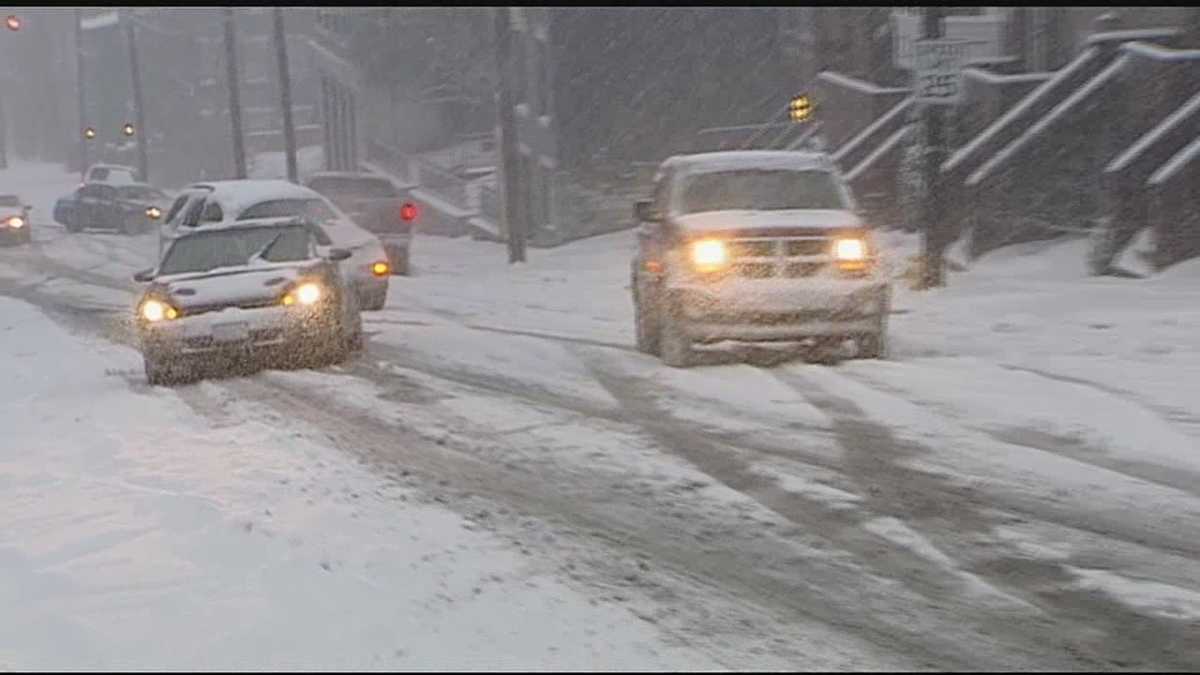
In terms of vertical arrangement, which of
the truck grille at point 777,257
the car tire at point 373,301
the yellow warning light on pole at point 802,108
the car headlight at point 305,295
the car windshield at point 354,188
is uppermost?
the yellow warning light on pole at point 802,108

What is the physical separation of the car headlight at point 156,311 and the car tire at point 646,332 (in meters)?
4.18

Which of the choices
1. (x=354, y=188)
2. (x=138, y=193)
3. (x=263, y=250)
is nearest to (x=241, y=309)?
(x=263, y=250)

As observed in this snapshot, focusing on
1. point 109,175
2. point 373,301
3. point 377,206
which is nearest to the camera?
point 373,301

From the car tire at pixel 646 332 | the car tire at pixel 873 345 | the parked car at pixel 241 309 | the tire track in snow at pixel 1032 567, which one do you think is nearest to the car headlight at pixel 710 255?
the car tire at pixel 646 332

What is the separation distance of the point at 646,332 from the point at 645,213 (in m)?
1.10

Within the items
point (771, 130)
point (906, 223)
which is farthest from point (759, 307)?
point (771, 130)

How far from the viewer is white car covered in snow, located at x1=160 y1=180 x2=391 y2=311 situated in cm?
1880

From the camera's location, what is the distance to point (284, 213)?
19.0 metres

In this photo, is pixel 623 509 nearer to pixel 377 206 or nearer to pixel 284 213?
pixel 284 213

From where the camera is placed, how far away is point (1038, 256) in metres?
20.2

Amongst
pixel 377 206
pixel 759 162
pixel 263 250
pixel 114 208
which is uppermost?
pixel 759 162

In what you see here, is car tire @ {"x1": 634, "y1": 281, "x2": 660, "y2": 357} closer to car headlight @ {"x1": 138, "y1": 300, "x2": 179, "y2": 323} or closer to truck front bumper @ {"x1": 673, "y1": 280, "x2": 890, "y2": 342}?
truck front bumper @ {"x1": 673, "y1": 280, "x2": 890, "y2": 342}

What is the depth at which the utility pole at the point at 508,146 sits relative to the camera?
29.0 m

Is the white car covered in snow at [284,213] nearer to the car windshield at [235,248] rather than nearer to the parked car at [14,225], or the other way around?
the car windshield at [235,248]
